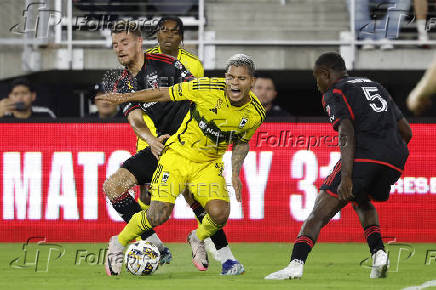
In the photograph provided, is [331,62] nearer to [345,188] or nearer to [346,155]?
[346,155]

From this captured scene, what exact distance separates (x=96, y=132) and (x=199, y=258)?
372cm

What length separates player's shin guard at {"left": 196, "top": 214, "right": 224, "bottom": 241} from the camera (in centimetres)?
836

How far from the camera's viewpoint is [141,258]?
26.9 ft

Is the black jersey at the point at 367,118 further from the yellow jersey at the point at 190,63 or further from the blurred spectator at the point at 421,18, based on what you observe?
the blurred spectator at the point at 421,18

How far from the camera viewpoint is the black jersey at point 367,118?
25.8 feet

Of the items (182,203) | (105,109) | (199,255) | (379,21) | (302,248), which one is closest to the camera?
(302,248)

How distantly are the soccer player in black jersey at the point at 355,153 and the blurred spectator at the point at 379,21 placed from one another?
271 inches

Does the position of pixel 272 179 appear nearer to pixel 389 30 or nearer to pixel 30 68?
pixel 389 30

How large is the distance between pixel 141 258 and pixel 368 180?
2.10 meters

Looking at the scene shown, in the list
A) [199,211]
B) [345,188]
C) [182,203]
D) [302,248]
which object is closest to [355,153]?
[345,188]

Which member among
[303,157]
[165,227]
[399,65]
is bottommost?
[165,227]

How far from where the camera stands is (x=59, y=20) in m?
15.3

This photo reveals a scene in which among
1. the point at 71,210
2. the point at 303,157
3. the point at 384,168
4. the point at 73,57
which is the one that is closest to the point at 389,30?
the point at 303,157

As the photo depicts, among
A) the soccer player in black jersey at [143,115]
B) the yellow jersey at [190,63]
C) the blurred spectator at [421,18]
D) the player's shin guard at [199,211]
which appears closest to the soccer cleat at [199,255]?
the soccer player in black jersey at [143,115]
